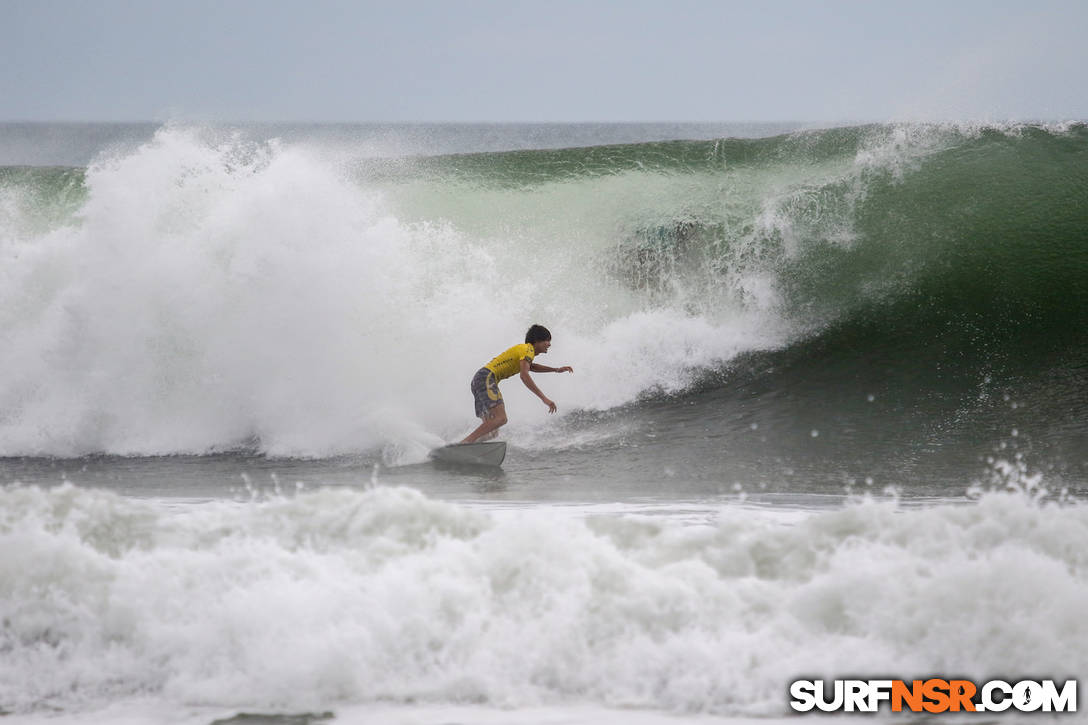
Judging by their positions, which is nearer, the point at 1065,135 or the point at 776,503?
the point at 776,503

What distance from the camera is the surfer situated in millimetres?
6863

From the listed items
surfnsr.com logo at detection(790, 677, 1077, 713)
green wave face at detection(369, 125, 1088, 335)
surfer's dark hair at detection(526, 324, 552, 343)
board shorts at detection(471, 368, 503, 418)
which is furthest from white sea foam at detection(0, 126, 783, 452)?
surfnsr.com logo at detection(790, 677, 1077, 713)

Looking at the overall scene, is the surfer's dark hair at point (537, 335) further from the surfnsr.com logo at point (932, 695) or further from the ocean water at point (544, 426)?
the surfnsr.com logo at point (932, 695)

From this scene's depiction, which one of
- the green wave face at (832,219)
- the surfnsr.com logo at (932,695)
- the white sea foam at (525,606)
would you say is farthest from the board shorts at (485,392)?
the surfnsr.com logo at (932,695)

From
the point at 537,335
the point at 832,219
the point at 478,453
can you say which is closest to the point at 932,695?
the point at 478,453

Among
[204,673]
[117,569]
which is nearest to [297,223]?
[117,569]

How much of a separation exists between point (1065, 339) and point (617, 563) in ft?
A: 19.9

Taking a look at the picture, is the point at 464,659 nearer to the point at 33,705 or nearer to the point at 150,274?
the point at 33,705

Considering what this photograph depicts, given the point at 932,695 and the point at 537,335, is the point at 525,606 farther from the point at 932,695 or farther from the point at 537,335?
the point at 537,335

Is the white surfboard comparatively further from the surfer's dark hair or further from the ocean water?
the surfer's dark hair

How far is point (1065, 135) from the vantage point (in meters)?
9.49

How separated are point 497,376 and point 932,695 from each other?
14.9 feet

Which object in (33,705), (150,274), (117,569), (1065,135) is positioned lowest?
(33,705)

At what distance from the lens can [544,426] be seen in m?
7.63
